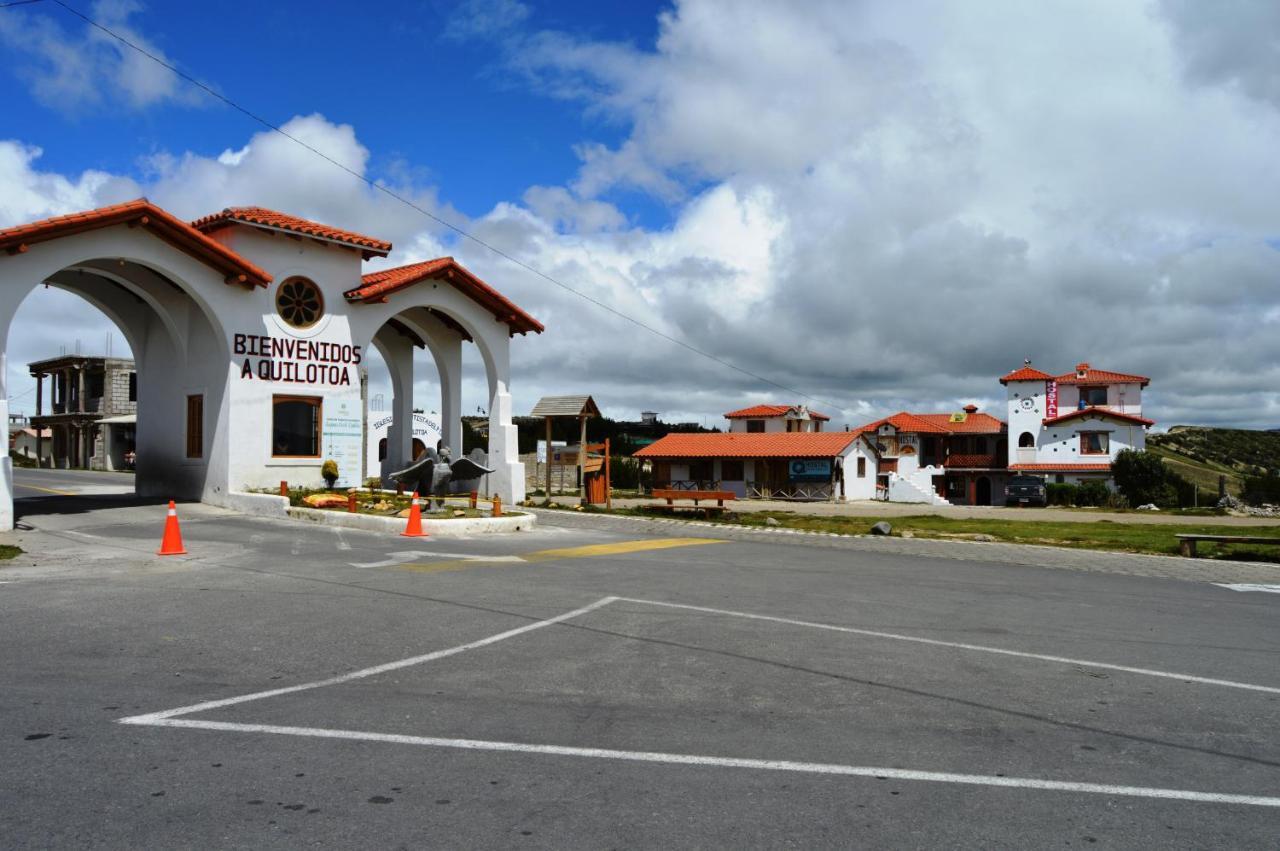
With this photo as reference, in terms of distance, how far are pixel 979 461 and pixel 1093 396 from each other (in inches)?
347

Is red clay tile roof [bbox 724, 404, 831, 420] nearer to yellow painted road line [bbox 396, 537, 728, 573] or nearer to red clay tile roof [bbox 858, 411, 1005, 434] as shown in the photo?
red clay tile roof [bbox 858, 411, 1005, 434]

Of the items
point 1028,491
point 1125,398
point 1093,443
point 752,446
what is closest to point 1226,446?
point 1125,398

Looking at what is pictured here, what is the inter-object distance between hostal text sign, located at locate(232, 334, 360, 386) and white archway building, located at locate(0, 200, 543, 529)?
29 mm

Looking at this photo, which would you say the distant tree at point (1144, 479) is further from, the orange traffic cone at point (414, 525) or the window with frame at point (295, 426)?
the orange traffic cone at point (414, 525)

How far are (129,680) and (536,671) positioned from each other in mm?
2866

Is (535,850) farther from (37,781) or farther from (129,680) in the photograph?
(129,680)

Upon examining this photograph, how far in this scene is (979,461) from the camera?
66.4 m

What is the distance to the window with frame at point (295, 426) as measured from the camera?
2202 centimetres

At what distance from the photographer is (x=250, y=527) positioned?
56.7ft

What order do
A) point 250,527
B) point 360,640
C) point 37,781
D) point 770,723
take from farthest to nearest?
point 250,527 < point 360,640 < point 770,723 < point 37,781

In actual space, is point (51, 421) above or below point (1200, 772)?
above

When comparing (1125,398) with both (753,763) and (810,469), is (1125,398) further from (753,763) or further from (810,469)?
(753,763)

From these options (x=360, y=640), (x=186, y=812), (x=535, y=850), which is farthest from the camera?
(x=360, y=640)

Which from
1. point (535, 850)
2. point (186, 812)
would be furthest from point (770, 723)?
point (186, 812)
